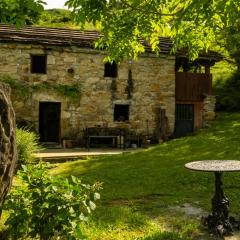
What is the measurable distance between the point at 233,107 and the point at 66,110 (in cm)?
1204

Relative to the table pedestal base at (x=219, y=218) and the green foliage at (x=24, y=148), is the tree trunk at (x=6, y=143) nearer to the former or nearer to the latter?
the table pedestal base at (x=219, y=218)

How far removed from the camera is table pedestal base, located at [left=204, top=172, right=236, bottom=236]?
7.01m

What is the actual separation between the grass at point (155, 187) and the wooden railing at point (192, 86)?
3.23m

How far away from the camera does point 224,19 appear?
6.31 meters

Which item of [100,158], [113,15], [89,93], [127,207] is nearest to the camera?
[113,15]

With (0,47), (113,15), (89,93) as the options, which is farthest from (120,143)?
(113,15)

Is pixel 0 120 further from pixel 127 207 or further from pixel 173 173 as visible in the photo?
pixel 173 173

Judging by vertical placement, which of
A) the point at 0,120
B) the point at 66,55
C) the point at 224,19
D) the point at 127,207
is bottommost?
the point at 127,207

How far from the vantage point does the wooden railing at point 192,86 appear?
21500 millimetres

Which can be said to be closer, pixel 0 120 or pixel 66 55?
pixel 0 120

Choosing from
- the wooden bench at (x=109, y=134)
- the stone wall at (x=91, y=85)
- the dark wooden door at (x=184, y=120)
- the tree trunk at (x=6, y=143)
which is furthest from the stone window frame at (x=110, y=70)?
the tree trunk at (x=6, y=143)

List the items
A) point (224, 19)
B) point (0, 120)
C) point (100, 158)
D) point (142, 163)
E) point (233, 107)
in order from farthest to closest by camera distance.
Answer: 1. point (233, 107)
2. point (100, 158)
3. point (142, 163)
4. point (224, 19)
5. point (0, 120)

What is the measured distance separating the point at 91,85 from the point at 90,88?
16cm

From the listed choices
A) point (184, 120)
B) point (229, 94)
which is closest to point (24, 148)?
point (184, 120)
